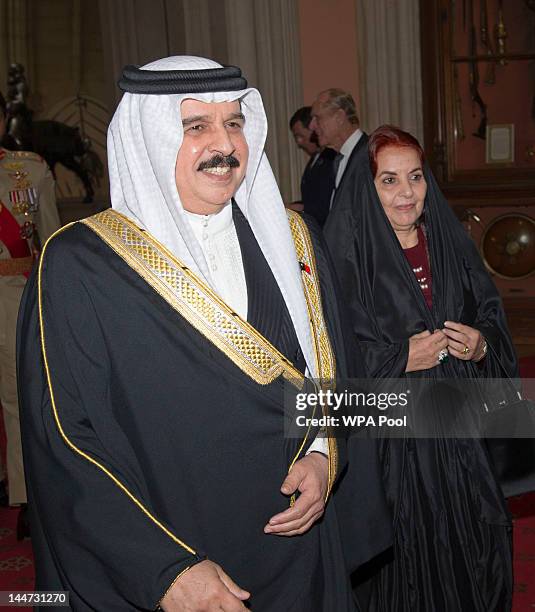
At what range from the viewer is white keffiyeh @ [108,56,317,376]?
6.02 feet

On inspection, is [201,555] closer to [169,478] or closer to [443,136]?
[169,478]

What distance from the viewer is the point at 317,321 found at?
6.49ft

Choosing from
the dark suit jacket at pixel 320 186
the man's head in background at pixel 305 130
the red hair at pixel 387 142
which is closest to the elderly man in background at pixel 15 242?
the red hair at pixel 387 142

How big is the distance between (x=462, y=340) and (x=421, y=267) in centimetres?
29

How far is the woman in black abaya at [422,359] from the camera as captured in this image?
8.55 ft

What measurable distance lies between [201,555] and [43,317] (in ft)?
1.82

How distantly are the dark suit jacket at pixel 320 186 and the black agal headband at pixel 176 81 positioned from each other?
363 cm

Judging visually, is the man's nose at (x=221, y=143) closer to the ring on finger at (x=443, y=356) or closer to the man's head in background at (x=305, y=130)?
the ring on finger at (x=443, y=356)

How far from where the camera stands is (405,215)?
2.69m

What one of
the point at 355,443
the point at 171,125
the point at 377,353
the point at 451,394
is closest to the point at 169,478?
the point at 355,443

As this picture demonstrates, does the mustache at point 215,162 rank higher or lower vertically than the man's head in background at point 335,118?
lower

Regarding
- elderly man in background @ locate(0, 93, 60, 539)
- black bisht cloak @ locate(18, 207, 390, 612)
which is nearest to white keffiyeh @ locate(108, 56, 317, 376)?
black bisht cloak @ locate(18, 207, 390, 612)

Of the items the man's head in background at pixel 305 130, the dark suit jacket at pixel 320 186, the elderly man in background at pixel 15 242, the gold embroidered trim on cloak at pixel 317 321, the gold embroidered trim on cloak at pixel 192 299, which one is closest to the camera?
the gold embroidered trim on cloak at pixel 192 299

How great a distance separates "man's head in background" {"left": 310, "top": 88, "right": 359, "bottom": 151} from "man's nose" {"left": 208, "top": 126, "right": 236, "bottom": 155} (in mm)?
3657
